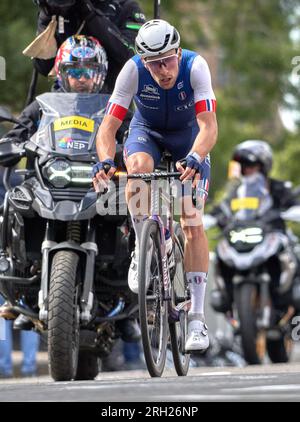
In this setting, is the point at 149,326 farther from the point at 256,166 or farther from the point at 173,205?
the point at 256,166

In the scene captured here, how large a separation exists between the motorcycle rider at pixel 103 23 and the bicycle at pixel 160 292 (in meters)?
1.50

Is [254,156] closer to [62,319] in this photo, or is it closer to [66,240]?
[66,240]

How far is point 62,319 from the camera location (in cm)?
965

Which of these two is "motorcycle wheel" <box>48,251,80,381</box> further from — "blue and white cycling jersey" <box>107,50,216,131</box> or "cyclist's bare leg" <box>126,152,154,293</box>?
"blue and white cycling jersey" <box>107,50,216,131</box>

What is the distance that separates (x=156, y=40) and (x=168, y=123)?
624mm

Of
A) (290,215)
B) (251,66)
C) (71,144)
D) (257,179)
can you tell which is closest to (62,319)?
(71,144)

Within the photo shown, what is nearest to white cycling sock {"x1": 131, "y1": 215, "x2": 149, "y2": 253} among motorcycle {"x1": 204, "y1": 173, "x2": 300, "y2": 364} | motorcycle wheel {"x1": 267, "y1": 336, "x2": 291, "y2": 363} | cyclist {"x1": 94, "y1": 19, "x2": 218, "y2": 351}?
cyclist {"x1": 94, "y1": 19, "x2": 218, "y2": 351}

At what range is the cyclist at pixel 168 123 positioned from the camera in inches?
377

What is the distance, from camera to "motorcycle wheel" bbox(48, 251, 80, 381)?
9648 mm

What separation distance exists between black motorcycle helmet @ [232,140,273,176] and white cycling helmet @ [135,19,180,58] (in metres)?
7.96

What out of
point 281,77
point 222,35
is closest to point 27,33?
point 281,77

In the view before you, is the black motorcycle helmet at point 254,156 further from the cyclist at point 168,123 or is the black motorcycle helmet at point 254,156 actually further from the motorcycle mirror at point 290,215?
the cyclist at point 168,123

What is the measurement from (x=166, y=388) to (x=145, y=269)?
1805 mm

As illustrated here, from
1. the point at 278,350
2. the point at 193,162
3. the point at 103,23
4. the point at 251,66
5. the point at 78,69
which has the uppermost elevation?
the point at 251,66
